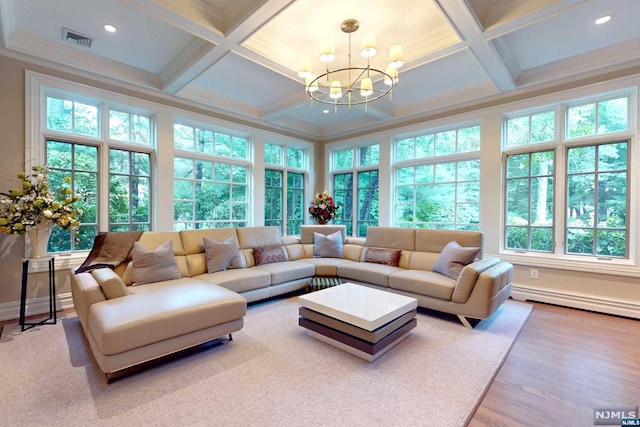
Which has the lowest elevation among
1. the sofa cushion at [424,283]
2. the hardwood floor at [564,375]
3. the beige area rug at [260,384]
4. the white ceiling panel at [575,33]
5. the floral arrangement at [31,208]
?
the hardwood floor at [564,375]

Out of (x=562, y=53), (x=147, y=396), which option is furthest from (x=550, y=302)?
(x=147, y=396)

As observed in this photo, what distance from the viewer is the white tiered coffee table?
2.30 meters

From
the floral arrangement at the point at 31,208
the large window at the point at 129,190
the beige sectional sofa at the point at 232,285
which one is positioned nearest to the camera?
the beige sectional sofa at the point at 232,285

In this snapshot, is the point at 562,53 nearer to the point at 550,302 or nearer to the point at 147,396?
the point at 550,302

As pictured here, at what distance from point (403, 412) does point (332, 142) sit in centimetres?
554

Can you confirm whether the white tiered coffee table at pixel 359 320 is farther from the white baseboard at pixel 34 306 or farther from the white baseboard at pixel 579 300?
the white baseboard at pixel 34 306

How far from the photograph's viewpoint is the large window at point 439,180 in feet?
15.3

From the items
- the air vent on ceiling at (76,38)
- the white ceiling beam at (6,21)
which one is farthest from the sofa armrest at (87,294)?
the air vent on ceiling at (76,38)

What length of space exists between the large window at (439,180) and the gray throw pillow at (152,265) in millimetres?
3980

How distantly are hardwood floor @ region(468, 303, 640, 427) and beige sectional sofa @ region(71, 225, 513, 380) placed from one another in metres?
0.54

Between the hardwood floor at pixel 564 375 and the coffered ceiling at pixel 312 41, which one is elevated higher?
the coffered ceiling at pixel 312 41

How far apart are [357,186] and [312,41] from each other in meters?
3.42

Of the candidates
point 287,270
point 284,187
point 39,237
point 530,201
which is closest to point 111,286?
point 39,237

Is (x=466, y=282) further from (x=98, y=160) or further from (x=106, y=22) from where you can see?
(x=98, y=160)
